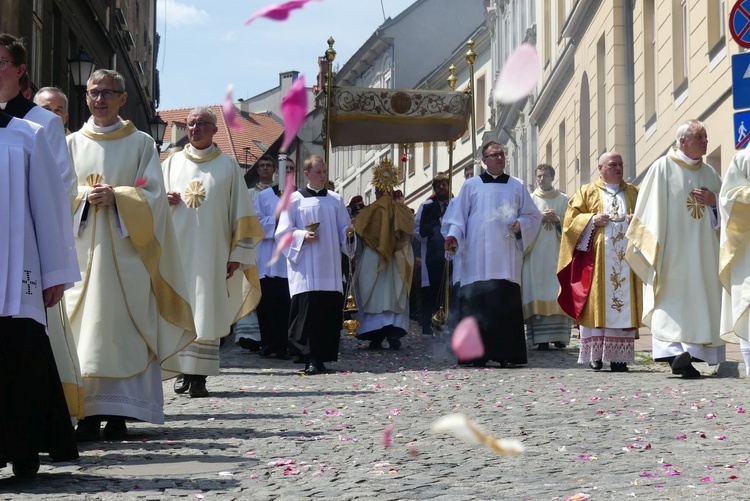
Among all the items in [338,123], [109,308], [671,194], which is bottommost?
[109,308]

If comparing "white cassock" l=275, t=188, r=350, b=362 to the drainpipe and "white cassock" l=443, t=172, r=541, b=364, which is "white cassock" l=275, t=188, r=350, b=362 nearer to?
"white cassock" l=443, t=172, r=541, b=364

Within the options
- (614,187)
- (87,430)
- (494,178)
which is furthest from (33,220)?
(494,178)

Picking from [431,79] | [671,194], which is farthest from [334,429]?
[431,79]

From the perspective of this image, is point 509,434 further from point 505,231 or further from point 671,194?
point 505,231

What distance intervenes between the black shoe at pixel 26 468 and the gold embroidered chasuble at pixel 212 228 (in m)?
4.22

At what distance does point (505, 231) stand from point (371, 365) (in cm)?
180

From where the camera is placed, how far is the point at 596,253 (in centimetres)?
1163

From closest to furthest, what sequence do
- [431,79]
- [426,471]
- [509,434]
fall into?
1. [426,471]
2. [509,434]
3. [431,79]

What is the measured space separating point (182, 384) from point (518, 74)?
733cm

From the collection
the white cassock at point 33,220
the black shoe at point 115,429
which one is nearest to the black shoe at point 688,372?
the black shoe at point 115,429

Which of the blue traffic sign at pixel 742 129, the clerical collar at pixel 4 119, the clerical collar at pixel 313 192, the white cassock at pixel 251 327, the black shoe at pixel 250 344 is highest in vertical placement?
the blue traffic sign at pixel 742 129

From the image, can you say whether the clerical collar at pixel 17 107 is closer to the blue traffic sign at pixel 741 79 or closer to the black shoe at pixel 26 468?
the black shoe at pixel 26 468

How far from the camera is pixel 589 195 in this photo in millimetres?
11695

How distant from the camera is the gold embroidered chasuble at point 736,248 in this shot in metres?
9.91
